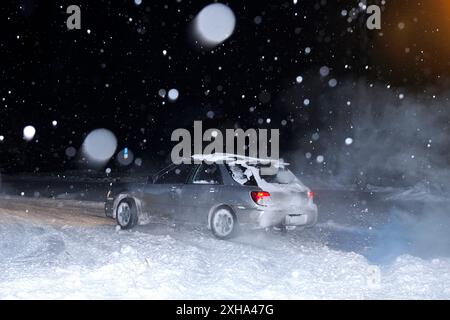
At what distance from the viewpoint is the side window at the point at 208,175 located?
9180 mm

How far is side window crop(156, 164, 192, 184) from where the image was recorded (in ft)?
31.6

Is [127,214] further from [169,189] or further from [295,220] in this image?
[295,220]

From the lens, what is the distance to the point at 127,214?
33.5 feet

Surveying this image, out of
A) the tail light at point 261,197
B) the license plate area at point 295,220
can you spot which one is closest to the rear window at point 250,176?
the tail light at point 261,197

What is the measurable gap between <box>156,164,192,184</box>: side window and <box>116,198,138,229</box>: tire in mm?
811

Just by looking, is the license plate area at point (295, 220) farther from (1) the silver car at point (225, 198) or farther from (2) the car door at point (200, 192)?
(2) the car door at point (200, 192)

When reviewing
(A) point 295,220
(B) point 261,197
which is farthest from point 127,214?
(A) point 295,220

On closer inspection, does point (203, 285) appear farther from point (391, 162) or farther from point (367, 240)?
point (391, 162)

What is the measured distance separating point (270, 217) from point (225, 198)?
94 centimetres

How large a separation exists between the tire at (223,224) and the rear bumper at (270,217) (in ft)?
0.58

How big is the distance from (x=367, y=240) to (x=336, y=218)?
138 inches

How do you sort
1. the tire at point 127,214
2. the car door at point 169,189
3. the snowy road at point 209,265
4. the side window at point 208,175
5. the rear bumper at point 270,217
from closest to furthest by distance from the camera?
the snowy road at point 209,265, the rear bumper at point 270,217, the side window at point 208,175, the car door at point 169,189, the tire at point 127,214

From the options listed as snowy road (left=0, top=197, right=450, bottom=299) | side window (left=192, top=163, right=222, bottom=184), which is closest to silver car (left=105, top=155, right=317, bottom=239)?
side window (left=192, top=163, right=222, bottom=184)
